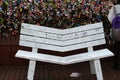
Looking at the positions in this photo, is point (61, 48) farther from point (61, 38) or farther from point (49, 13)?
point (49, 13)

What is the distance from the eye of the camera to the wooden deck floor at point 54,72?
5908 mm

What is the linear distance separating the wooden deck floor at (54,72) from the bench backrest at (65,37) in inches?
24.8

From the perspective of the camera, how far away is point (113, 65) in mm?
6691

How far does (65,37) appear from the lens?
18.5ft

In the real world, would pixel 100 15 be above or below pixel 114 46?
above

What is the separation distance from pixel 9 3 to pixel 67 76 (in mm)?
1934

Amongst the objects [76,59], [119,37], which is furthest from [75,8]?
[76,59]

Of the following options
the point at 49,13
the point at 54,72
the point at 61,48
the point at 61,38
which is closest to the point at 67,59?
the point at 61,48

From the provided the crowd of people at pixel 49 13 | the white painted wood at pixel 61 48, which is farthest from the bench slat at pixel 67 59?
the crowd of people at pixel 49 13

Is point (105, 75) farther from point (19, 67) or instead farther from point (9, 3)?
point (9, 3)

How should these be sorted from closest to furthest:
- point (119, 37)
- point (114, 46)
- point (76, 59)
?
point (76, 59)
point (119, 37)
point (114, 46)

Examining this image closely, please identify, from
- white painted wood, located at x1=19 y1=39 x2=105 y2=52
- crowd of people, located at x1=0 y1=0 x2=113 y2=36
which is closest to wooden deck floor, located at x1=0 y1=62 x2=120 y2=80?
white painted wood, located at x1=19 y1=39 x2=105 y2=52

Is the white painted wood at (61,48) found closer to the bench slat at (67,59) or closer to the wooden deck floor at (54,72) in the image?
the bench slat at (67,59)

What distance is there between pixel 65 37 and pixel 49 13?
3.95ft
